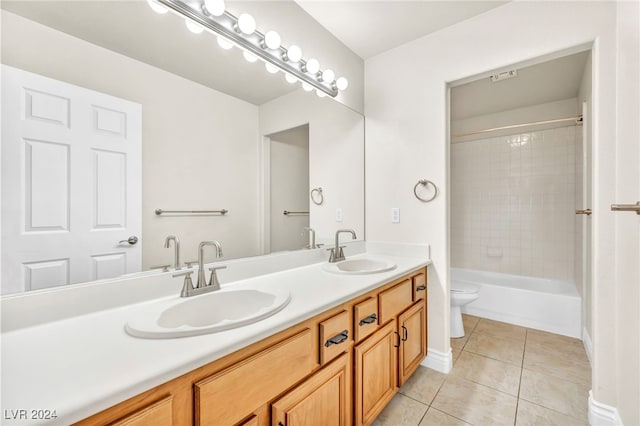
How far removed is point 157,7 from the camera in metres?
1.11

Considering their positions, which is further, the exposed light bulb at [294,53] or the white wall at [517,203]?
the white wall at [517,203]

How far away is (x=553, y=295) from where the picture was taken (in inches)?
96.2

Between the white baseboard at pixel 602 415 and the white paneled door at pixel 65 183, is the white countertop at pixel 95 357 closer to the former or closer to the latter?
the white paneled door at pixel 65 183

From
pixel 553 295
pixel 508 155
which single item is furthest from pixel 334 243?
pixel 508 155

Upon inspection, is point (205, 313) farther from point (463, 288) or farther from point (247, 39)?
point (463, 288)

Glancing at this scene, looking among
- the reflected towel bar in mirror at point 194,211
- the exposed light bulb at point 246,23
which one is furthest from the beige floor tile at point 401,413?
the exposed light bulb at point 246,23

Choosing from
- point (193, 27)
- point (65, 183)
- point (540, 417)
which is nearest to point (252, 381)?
point (65, 183)

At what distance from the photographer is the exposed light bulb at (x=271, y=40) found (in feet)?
4.71

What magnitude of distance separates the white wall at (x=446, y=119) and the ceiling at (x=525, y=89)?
0.47 m

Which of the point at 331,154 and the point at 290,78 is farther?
the point at 331,154

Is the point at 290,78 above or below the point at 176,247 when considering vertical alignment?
above

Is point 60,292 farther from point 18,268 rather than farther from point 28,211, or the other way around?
point 28,211

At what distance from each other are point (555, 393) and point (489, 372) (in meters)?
0.34

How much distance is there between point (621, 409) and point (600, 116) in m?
1.39
